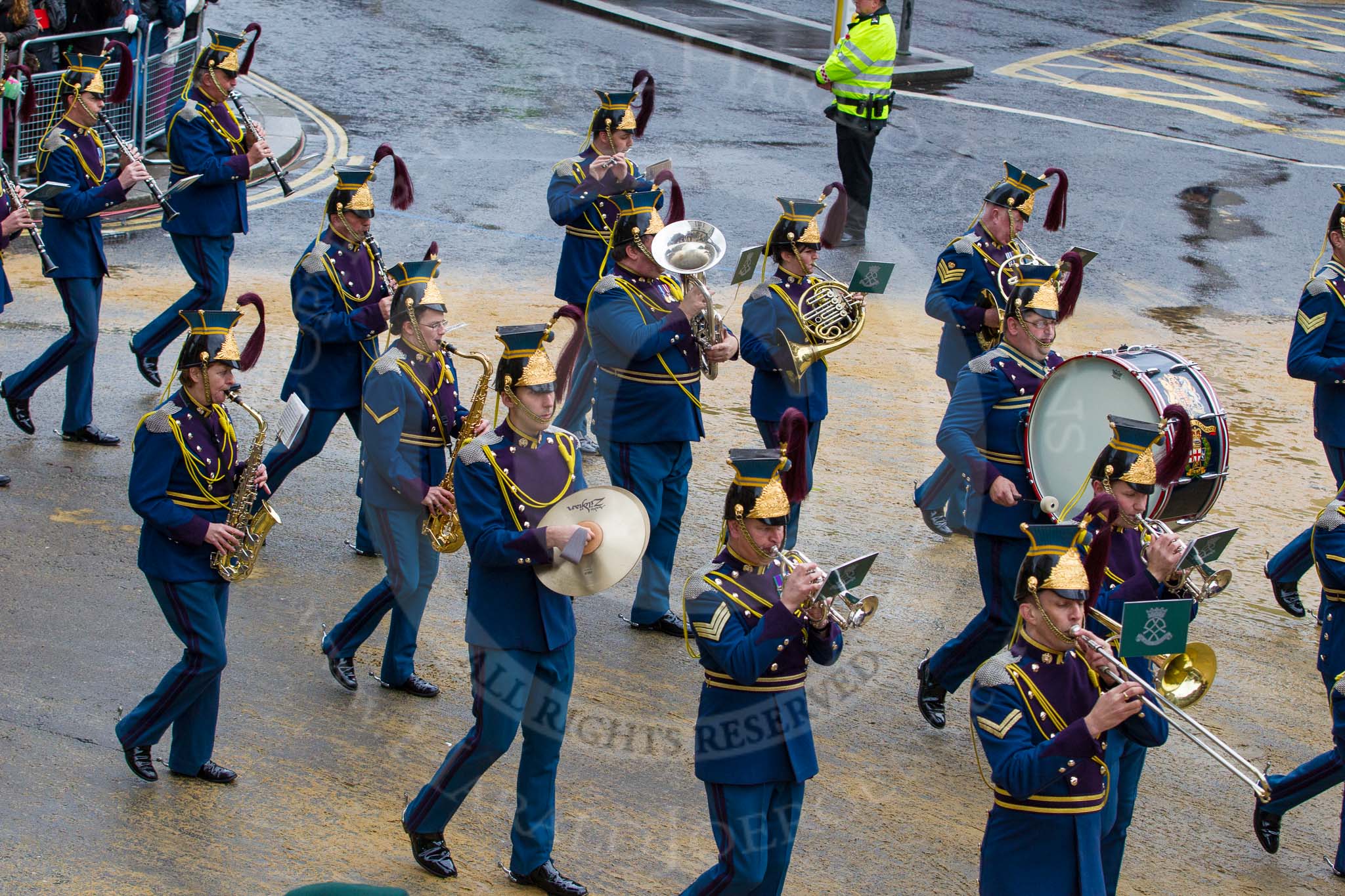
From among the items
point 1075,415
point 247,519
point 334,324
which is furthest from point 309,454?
point 1075,415

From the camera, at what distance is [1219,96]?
21578 mm

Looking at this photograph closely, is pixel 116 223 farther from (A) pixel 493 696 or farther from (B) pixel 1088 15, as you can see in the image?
(B) pixel 1088 15

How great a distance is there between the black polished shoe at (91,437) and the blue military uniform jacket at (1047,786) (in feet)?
21.1

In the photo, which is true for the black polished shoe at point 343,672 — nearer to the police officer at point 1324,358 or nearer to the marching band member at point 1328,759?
the marching band member at point 1328,759

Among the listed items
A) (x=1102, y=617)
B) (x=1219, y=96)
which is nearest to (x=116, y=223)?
(x=1102, y=617)

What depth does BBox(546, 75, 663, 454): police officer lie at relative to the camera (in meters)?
10.2

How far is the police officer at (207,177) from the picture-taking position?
34.3 feet

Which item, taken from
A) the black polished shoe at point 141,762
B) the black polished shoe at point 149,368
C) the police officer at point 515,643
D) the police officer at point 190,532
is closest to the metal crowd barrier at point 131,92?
the black polished shoe at point 149,368

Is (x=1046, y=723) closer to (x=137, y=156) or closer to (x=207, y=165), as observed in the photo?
(x=137, y=156)

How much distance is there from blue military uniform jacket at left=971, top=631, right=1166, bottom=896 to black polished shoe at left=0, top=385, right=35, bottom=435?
22.4 feet

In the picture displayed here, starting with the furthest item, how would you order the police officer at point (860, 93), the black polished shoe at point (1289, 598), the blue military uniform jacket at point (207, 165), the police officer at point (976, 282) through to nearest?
the police officer at point (860, 93) < the blue military uniform jacket at point (207, 165) < the police officer at point (976, 282) < the black polished shoe at point (1289, 598)

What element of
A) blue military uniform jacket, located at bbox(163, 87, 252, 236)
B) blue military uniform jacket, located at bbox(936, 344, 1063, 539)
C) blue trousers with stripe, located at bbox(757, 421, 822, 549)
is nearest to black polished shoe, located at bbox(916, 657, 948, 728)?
blue military uniform jacket, located at bbox(936, 344, 1063, 539)

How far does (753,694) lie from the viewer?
18.2ft

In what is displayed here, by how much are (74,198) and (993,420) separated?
564cm
